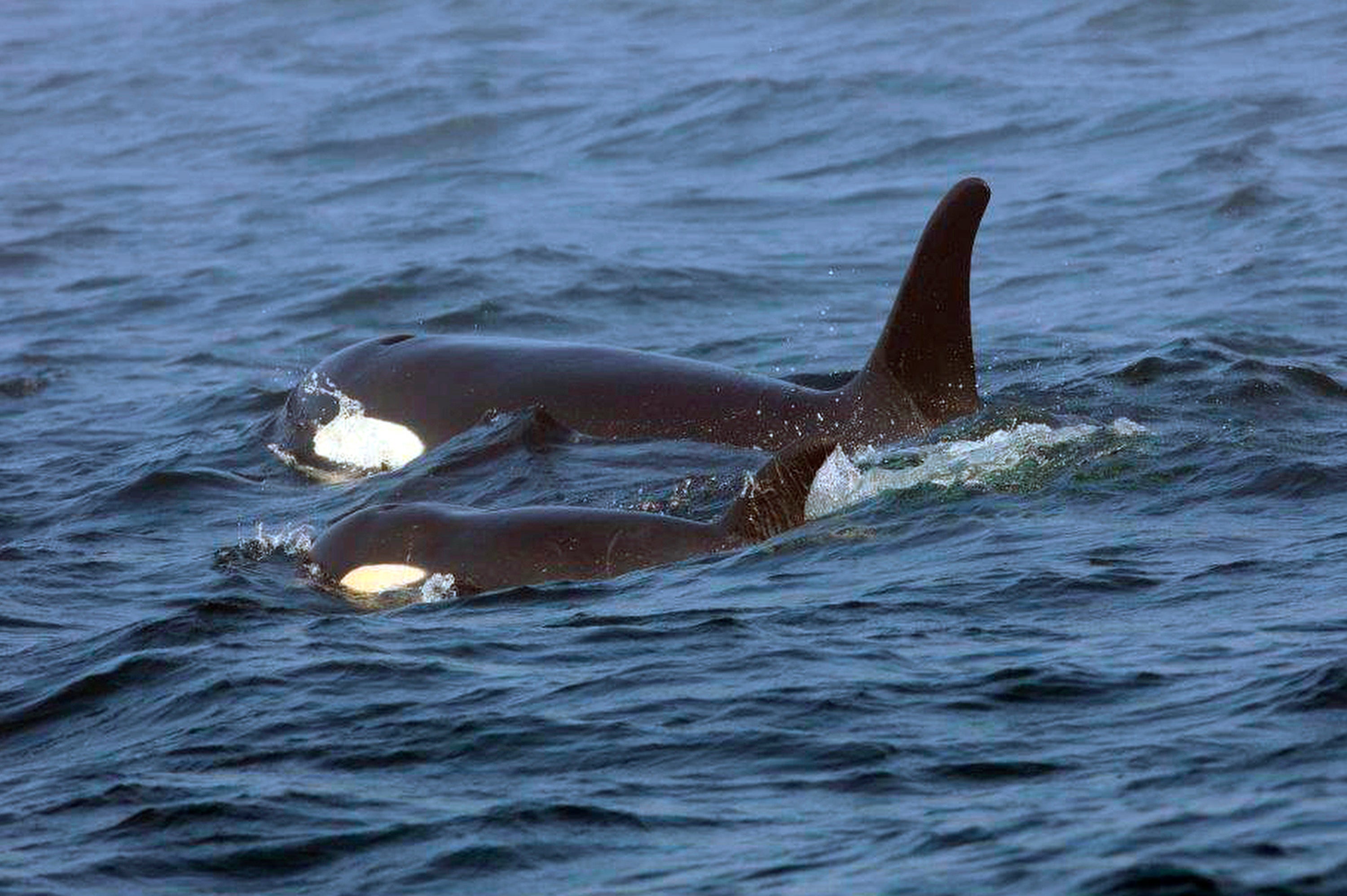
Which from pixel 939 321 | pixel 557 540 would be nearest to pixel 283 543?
pixel 557 540

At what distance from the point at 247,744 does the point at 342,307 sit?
1214cm

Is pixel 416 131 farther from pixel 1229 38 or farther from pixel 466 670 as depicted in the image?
pixel 466 670

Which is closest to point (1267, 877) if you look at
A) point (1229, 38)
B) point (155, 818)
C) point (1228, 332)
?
point (155, 818)

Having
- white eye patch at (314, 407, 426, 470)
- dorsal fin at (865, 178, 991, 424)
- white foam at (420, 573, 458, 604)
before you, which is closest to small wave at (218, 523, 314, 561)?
white foam at (420, 573, 458, 604)

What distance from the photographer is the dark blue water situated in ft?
23.7

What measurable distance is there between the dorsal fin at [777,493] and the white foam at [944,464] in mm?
143

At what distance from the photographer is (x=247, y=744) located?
27.8 ft

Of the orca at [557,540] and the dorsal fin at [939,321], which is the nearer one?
the orca at [557,540]

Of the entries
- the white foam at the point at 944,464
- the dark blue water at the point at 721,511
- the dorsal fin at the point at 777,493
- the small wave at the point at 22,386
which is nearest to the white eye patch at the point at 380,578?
the dark blue water at the point at 721,511

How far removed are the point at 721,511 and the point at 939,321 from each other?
1527mm

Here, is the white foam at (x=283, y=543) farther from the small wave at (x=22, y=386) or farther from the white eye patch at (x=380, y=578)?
the small wave at (x=22, y=386)

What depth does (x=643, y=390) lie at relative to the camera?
43.2 ft

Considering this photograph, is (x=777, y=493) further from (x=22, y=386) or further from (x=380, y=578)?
(x=22, y=386)

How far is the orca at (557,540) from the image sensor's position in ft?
33.6
